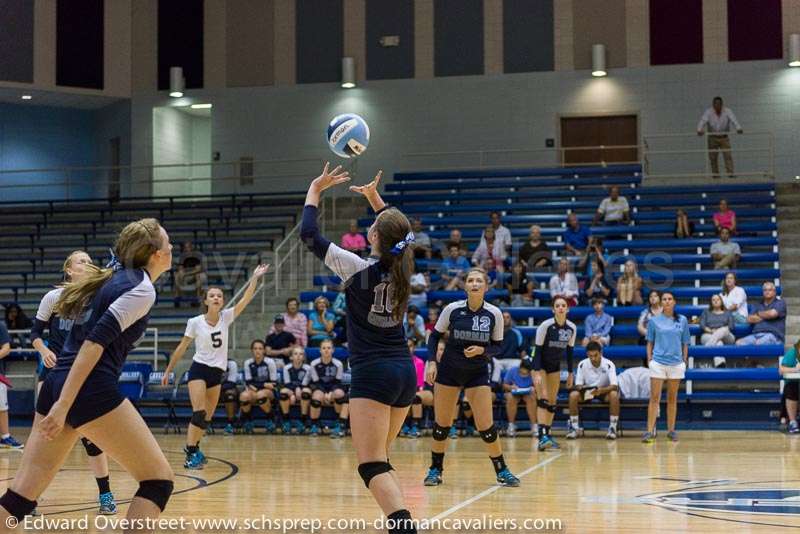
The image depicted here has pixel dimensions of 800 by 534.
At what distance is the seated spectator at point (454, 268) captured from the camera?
17.1 meters

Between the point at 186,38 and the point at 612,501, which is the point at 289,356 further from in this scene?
the point at 186,38

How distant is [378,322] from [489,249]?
13.1 m

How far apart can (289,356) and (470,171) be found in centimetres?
819

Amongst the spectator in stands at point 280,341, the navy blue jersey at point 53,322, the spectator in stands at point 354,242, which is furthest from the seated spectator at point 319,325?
the navy blue jersey at point 53,322

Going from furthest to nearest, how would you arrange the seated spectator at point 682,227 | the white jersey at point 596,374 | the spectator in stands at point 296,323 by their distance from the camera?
the seated spectator at point 682,227 < the spectator in stands at point 296,323 < the white jersey at point 596,374

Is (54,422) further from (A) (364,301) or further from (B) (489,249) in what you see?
(B) (489,249)

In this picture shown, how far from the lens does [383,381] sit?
16.7 ft

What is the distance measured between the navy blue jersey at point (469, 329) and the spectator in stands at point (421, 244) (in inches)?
342

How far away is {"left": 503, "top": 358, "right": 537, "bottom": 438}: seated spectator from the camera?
14211mm

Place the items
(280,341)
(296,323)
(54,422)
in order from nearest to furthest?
(54,422) → (280,341) → (296,323)

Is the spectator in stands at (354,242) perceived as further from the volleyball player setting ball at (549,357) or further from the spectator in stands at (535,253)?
the volleyball player setting ball at (549,357)

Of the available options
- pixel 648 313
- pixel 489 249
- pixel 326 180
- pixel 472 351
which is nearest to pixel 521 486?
pixel 472 351

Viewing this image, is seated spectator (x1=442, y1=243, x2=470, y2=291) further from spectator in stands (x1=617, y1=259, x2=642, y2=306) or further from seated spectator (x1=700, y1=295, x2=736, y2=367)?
seated spectator (x1=700, y1=295, x2=736, y2=367)

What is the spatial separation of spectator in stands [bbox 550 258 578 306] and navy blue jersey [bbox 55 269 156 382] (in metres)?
12.3
